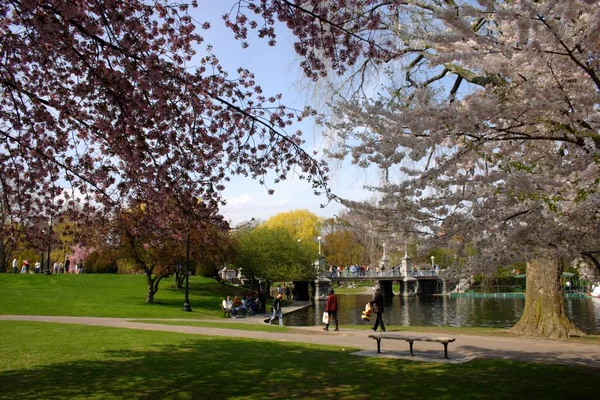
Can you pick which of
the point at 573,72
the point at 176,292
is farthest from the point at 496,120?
the point at 176,292

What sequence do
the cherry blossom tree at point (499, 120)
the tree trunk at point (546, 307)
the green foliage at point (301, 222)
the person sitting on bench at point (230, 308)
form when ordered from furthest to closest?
the green foliage at point (301, 222) → the person sitting on bench at point (230, 308) → the tree trunk at point (546, 307) → the cherry blossom tree at point (499, 120)

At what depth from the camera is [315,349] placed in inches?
514

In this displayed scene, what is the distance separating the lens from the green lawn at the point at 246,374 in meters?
7.79

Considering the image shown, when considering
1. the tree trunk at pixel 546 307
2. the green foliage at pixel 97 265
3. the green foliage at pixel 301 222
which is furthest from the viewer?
the green foliage at pixel 301 222

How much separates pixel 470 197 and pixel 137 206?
5272mm

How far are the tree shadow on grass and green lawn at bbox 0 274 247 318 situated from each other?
1460 cm

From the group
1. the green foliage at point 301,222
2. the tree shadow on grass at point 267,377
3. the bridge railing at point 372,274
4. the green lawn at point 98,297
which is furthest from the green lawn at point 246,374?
the green foliage at point 301,222

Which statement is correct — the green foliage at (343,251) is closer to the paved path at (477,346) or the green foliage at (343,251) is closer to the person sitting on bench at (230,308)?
the person sitting on bench at (230,308)

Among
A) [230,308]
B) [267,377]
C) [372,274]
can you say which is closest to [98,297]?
[230,308]

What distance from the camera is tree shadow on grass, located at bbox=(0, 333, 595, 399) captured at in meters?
7.76

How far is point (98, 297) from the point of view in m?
31.5

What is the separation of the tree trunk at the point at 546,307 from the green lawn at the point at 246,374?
22.8 feet

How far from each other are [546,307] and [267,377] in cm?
1185

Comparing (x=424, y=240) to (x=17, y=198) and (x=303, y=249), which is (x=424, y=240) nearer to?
(x=17, y=198)
